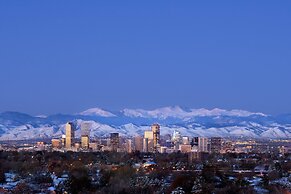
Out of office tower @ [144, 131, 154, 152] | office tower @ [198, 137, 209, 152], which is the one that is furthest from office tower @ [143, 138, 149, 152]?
office tower @ [198, 137, 209, 152]

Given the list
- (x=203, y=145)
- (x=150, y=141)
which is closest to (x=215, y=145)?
(x=203, y=145)

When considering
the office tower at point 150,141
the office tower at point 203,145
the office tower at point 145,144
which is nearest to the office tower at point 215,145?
the office tower at point 203,145

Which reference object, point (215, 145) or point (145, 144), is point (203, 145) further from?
point (145, 144)

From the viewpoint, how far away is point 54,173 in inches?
2500

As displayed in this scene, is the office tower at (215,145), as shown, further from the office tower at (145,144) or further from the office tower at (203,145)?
the office tower at (145,144)

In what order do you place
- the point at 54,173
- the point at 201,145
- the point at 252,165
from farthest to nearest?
the point at 201,145
the point at 252,165
the point at 54,173

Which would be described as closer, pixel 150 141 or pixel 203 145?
pixel 203 145

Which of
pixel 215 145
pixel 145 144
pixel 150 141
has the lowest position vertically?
pixel 215 145

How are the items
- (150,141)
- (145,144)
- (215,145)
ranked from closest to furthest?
(215,145)
(145,144)
(150,141)

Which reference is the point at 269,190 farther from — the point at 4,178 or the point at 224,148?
the point at 224,148

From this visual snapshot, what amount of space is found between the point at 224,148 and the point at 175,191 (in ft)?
390

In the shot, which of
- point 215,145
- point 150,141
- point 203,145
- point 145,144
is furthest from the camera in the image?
point 150,141

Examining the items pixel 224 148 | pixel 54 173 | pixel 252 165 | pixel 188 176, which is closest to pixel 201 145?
pixel 224 148

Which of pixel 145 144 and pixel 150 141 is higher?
pixel 150 141
